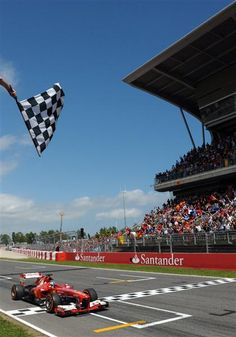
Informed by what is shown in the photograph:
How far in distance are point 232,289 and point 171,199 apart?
25.8 metres

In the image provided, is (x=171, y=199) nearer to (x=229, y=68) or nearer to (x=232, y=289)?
(x=229, y=68)

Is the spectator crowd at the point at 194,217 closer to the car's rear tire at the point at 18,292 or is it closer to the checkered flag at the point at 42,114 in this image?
the car's rear tire at the point at 18,292

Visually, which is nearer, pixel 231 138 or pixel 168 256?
pixel 168 256

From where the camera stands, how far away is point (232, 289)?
13.6 metres

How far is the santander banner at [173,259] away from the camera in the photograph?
802 inches

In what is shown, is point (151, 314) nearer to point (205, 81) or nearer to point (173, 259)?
point (173, 259)

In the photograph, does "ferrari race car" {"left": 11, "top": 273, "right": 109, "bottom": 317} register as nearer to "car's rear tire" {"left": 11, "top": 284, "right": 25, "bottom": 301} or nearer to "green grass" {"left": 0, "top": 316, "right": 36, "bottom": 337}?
"car's rear tire" {"left": 11, "top": 284, "right": 25, "bottom": 301}

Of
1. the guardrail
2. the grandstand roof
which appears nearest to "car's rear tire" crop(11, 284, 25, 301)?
the guardrail

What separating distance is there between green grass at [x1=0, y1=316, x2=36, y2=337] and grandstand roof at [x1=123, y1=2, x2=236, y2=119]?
78.6 feet

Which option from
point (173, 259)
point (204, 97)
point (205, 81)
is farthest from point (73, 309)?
point (205, 81)

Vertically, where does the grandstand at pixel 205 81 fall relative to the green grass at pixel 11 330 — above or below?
above

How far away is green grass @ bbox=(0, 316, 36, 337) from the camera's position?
7.95 metres

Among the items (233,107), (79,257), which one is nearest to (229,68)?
(233,107)

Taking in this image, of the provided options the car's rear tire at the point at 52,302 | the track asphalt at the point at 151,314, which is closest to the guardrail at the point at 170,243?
the track asphalt at the point at 151,314
